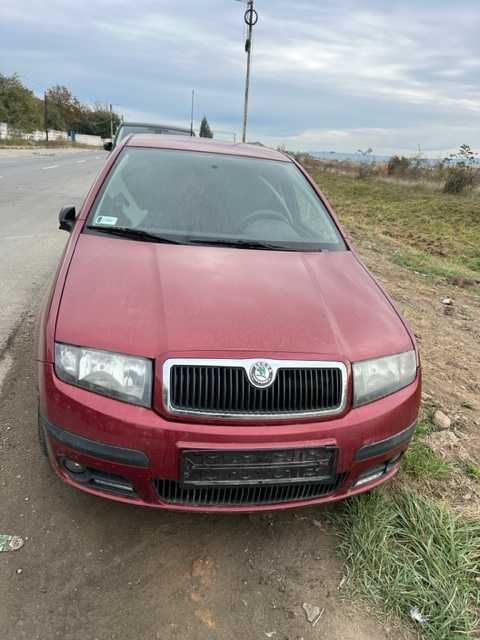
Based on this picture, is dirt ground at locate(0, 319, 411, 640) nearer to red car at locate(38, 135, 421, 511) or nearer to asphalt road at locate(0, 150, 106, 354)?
red car at locate(38, 135, 421, 511)

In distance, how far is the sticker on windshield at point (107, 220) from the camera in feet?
9.18

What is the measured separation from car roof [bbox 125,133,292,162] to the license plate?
2.41 m

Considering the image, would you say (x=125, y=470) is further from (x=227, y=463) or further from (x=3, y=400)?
(x=3, y=400)

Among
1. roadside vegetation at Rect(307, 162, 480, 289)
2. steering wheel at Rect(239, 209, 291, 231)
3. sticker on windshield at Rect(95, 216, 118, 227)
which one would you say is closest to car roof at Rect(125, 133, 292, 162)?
steering wheel at Rect(239, 209, 291, 231)

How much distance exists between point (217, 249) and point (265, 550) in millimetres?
1485

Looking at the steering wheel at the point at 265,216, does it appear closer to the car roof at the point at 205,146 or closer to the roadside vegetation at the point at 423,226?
the car roof at the point at 205,146

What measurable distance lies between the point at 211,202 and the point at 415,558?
2.18 meters

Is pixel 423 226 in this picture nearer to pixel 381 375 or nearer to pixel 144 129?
pixel 144 129

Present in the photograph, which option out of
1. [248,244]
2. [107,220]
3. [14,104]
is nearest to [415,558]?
[248,244]

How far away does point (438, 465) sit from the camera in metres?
2.68

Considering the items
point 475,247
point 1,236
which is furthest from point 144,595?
point 475,247

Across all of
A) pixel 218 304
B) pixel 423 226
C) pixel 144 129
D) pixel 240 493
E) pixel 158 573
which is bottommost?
pixel 158 573

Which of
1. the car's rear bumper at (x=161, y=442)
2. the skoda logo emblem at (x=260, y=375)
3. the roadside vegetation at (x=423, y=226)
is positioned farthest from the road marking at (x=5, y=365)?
the roadside vegetation at (x=423, y=226)

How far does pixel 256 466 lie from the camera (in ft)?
6.09
